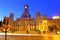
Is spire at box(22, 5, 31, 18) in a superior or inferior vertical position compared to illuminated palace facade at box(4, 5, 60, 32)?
superior

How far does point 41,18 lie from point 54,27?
10530 mm

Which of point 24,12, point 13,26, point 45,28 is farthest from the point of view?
point 24,12

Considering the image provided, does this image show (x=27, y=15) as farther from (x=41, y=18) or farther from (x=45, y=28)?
(x=45, y=28)

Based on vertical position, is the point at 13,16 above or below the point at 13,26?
above

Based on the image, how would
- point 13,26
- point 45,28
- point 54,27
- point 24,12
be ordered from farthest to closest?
point 24,12, point 13,26, point 54,27, point 45,28

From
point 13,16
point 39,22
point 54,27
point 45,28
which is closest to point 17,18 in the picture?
point 13,16

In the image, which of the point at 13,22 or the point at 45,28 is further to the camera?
the point at 13,22

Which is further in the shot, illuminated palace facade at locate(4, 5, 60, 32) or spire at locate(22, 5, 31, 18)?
spire at locate(22, 5, 31, 18)

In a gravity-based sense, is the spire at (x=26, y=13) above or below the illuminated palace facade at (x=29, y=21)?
above

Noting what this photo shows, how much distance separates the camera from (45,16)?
100 metres

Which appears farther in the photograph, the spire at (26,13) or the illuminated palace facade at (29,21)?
the spire at (26,13)

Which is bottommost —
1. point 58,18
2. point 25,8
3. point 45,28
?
point 45,28

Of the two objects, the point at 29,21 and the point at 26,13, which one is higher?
the point at 26,13

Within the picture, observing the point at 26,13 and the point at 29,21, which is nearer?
the point at 29,21
